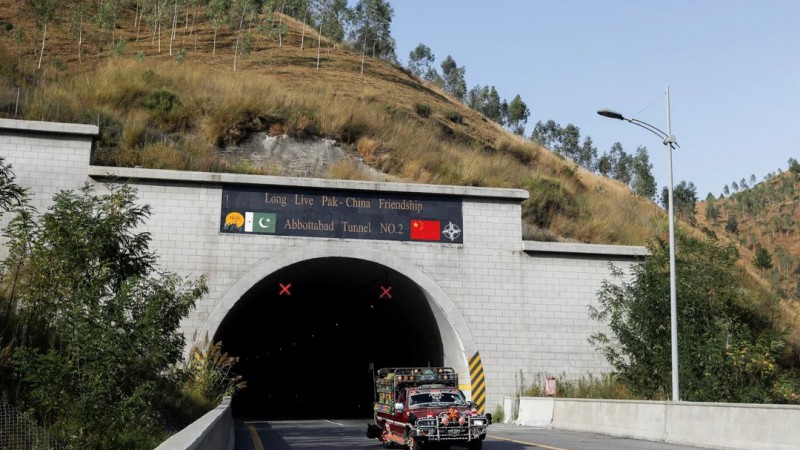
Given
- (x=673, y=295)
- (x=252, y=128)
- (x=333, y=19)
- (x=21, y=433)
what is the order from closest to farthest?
1. (x=21, y=433)
2. (x=673, y=295)
3. (x=252, y=128)
4. (x=333, y=19)

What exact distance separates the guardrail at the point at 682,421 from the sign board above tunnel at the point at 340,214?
25.0 ft

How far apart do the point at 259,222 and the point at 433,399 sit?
12.8m

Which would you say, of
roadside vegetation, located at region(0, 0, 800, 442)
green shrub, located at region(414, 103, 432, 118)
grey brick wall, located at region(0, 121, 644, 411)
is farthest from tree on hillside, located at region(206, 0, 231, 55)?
grey brick wall, located at region(0, 121, 644, 411)

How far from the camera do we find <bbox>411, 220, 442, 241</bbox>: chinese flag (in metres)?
28.9

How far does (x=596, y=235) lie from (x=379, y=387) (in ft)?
56.4

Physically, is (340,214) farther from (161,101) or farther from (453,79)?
(453,79)

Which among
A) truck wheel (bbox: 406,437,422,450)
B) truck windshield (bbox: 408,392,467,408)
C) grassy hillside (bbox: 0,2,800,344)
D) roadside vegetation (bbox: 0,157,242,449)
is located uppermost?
grassy hillside (bbox: 0,2,800,344)

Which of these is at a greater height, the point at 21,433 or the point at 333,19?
the point at 333,19

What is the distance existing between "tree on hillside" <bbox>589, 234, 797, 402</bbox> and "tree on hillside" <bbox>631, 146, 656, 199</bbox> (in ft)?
193

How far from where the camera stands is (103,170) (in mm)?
26922

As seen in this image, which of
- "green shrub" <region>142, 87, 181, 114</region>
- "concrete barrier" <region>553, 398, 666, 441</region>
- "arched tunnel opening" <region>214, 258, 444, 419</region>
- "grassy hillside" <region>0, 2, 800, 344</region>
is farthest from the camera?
"green shrub" <region>142, 87, 181, 114</region>

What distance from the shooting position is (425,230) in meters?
29.0

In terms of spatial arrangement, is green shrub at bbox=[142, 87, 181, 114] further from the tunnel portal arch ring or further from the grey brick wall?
the tunnel portal arch ring

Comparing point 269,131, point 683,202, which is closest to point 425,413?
point 269,131
